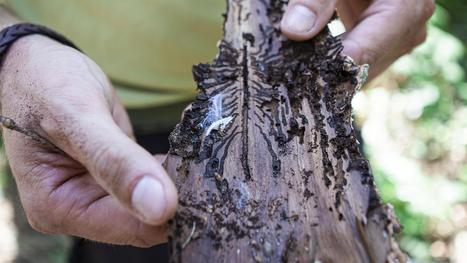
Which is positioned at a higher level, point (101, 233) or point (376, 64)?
point (376, 64)

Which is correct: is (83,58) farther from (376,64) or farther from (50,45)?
(376,64)

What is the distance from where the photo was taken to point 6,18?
57.5 inches

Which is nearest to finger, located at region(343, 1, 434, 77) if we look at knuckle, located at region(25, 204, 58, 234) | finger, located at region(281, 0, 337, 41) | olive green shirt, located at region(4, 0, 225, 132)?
finger, located at region(281, 0, 337, 41)

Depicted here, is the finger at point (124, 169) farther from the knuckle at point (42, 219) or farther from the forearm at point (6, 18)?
the forearm at point (6, 18)

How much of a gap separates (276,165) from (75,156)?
0.33 meters

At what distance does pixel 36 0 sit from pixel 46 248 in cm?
177

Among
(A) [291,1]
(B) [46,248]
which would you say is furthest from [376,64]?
(B) [46,248]

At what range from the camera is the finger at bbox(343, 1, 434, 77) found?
4.44 feet

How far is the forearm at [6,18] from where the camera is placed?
1.41 m

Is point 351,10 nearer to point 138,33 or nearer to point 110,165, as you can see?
point 138,33

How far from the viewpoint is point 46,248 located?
3.05 meters

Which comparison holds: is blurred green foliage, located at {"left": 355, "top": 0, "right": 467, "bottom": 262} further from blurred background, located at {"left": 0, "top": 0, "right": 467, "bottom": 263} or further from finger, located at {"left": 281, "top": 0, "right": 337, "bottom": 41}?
finger, located at {"left": 281, "top": 0, "right": 337, "bottom": 41}

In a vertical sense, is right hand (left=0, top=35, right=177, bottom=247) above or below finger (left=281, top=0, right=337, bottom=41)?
below

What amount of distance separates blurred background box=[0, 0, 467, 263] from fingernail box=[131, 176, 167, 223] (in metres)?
1.92
